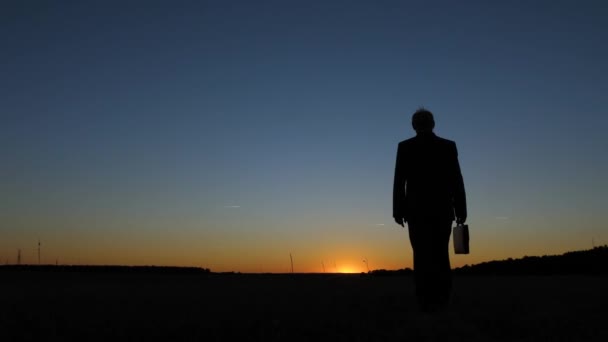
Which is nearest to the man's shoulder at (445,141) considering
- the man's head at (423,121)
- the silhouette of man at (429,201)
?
the silhouette of man at (429,201)

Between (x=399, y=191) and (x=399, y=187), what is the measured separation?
51 millimetres

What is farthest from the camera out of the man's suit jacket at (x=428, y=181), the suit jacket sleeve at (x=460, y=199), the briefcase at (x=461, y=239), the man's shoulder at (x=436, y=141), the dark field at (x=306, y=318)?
the man's shoulder at (x=436, y=141)

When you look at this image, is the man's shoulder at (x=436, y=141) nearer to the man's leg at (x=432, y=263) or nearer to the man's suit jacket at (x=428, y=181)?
the man's suit jacket at (x=428, y=181)

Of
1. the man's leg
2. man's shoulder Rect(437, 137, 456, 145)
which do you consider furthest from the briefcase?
man's shoulder Rect(437, 137, 456, 145)

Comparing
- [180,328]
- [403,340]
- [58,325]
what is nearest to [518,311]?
[403,340]

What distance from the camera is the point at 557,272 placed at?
17.6 meters

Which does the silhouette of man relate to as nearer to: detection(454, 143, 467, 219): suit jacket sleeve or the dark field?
detection(454, 143, 467, 219): suit jacket sleeve

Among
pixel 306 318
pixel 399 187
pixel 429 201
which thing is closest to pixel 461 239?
pixel 429 201

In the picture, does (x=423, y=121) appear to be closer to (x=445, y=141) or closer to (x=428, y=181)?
(x=445, y=141)

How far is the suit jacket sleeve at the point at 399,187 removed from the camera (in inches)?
309

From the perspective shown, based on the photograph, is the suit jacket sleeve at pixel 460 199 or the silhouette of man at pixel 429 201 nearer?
the silhouette of man at pixel 429 201

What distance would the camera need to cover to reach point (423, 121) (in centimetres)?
792

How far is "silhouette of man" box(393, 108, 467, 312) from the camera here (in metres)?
7.52

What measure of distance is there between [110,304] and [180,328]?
10.0ft
